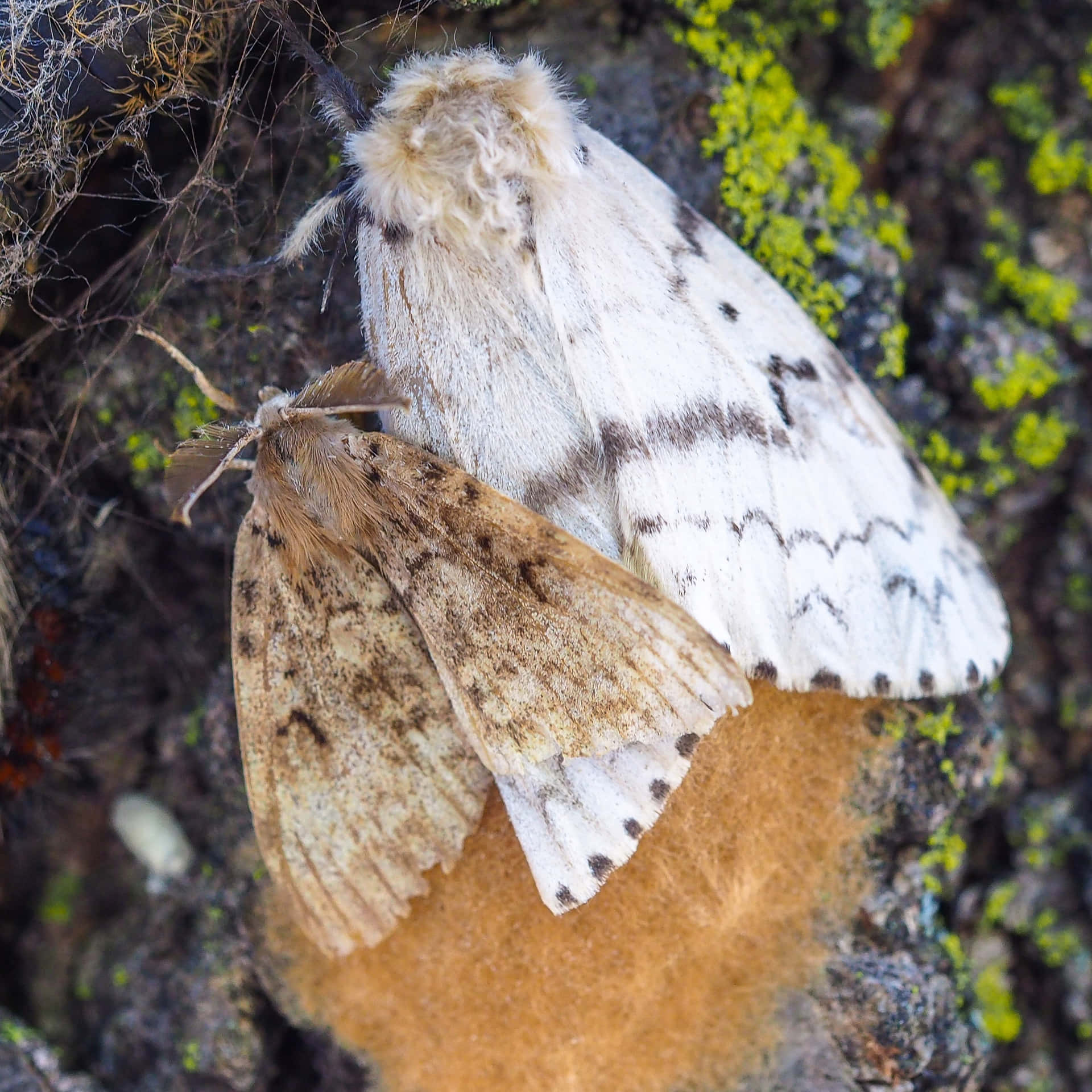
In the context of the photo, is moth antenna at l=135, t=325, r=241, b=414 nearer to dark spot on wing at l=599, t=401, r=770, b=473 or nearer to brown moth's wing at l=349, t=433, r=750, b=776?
brown moth's wing at l=349, t=433, r=750, b=776

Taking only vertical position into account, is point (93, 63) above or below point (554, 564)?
above

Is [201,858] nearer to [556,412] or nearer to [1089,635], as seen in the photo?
[556,412]

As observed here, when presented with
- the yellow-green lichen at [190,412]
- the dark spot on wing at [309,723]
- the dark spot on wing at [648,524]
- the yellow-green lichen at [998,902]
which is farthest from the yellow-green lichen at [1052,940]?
the yellow-green lichen at [190,412]

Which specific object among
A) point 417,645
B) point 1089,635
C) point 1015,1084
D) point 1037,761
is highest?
point 417,645

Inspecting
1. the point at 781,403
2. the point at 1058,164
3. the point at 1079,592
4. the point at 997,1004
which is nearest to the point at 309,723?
the point at 781,403

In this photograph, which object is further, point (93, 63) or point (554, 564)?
point (93, 63)

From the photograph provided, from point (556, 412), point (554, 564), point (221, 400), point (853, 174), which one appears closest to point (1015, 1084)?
point (554, 564)

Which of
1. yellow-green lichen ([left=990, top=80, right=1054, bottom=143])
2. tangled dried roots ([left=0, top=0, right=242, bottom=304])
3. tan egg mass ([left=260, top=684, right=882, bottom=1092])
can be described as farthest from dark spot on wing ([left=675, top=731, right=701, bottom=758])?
yellow-green lichen ([left=990, top=80, right=1054, bottom=143])
